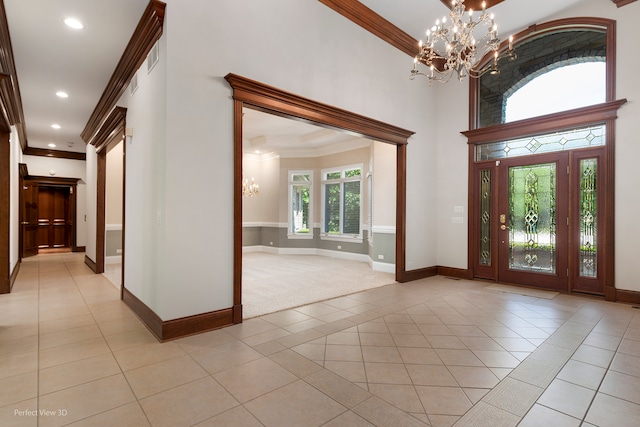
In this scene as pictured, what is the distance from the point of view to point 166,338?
119 inches

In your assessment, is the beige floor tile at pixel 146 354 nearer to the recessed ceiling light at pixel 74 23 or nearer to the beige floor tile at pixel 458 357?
the beige floor tile at pixel 458 357

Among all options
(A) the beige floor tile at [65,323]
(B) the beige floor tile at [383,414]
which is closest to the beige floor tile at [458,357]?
(B) the beige floor tile at [383,414]

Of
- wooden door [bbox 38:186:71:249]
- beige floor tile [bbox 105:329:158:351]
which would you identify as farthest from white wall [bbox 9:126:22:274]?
wooden door [bbox 38:186:71:249]

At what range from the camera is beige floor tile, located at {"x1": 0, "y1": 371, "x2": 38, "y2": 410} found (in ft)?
6.81

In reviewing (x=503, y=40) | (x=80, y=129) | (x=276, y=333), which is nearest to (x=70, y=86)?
(x=80, y=129)

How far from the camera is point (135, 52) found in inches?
156

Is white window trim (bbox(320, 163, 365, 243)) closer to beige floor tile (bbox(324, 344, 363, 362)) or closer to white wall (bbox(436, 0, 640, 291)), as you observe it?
white wall (bbox(436, 0, 640, 291))

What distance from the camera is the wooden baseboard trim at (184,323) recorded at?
3.05m

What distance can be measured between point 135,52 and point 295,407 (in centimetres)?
431

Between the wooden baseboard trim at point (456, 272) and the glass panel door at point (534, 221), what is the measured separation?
0.53 metres

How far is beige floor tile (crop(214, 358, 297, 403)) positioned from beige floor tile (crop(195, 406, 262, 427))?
13 centimetres

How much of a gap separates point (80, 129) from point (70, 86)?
3151mm

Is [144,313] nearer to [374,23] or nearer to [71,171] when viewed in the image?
[374,23]

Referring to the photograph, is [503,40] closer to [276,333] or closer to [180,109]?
[180,109]
